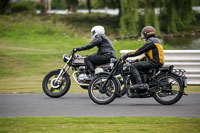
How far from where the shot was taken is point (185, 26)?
1179 inches

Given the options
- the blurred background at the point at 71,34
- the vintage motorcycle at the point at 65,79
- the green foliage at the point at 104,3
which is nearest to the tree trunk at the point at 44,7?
the blurred background at the point at 71,34

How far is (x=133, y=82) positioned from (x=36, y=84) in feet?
14.7

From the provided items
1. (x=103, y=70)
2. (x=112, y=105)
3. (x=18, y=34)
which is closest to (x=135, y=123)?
(x=112, y=105)

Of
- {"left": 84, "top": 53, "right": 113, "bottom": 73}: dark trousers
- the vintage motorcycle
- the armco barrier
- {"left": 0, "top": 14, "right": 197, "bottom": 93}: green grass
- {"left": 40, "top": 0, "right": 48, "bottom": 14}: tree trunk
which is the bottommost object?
{"left": 40, "top": 0, "right": 48, "bottom": 14}: tree trunk

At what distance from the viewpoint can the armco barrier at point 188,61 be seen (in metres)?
13.1

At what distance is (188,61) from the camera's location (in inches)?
529

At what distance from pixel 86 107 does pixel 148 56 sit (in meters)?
1.60

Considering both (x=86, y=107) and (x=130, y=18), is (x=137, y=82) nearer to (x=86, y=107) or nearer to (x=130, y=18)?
(x=86, y=107)

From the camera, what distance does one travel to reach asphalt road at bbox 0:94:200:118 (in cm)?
898

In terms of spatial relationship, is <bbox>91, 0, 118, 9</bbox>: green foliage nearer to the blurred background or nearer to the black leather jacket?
the blurred background

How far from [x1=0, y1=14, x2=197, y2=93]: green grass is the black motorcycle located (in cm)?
271

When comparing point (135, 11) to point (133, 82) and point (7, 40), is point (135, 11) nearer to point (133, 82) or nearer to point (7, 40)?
point (7, 40)

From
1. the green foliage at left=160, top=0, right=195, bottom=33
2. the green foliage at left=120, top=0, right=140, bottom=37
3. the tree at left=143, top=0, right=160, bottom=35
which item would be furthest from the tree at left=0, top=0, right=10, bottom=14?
the tree at left=143, top=0, right=160, bottom=35

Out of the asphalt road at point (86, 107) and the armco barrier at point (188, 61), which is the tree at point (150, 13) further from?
the asphalt road at point (86, 107)
